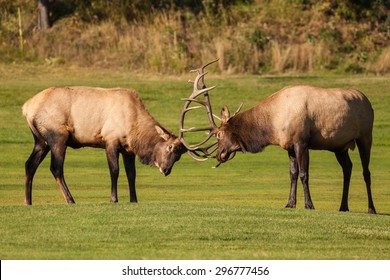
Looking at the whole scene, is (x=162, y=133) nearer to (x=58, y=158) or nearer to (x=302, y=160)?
(x=58, y=158)

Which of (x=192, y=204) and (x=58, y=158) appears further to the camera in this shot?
(x=58, y=158)

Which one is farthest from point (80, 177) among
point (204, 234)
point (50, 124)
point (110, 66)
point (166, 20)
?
point (166, 20)

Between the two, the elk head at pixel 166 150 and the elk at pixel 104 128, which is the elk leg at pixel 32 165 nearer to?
the elk at pixel 104 128

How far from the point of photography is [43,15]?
154 feet

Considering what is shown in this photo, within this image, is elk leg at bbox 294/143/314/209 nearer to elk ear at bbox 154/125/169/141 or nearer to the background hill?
elk ear at bbox 154/125/169/141

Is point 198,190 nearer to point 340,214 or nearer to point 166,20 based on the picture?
point 340,214

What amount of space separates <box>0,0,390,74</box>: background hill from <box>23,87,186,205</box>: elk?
839 inches

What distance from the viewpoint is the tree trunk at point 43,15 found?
46.8 m

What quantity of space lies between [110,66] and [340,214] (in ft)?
81.8

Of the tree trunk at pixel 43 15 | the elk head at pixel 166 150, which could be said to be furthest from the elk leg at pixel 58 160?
the tree trunk at pixel 43 15

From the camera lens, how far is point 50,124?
2261cm

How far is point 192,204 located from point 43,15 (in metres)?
26.9

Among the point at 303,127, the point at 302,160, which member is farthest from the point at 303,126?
the point at 302,160

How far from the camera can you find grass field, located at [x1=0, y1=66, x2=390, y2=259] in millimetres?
17281
